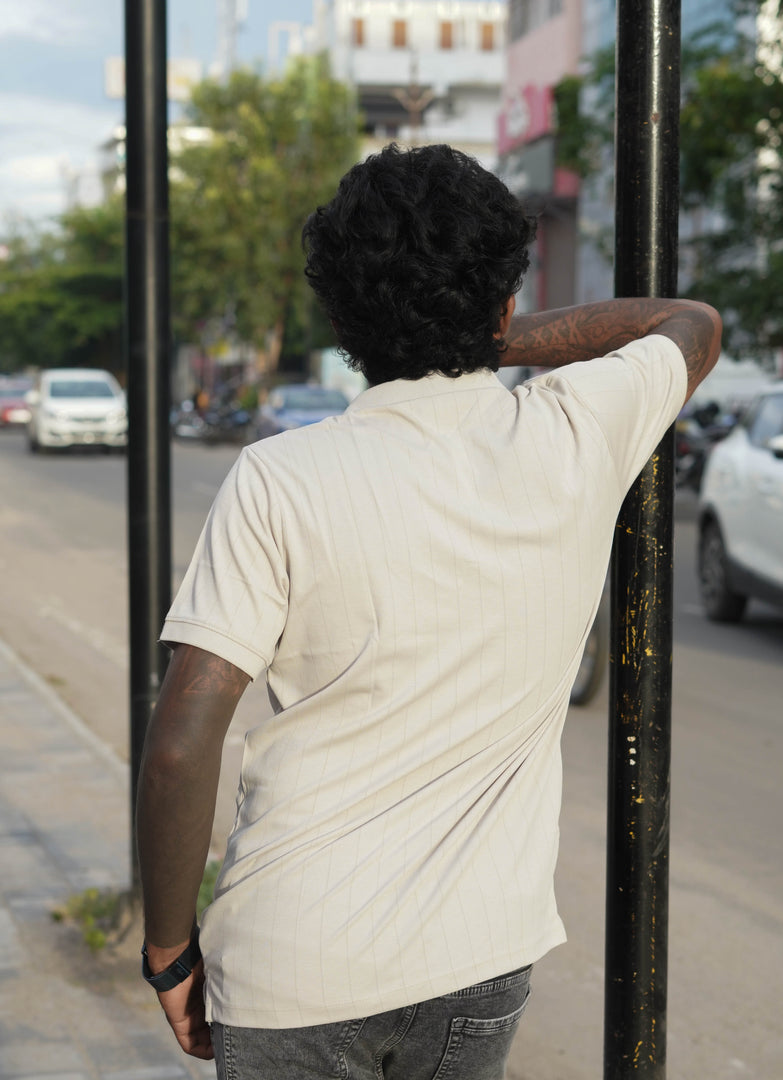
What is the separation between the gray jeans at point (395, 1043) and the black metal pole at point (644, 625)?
0.49m

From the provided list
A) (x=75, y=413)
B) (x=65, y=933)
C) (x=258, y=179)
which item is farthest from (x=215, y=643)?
(x=258, y=179)

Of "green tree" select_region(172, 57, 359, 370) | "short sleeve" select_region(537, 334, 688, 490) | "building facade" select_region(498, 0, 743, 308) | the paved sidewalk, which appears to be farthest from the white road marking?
"green tree" select_region(172, 57, 359, 370)

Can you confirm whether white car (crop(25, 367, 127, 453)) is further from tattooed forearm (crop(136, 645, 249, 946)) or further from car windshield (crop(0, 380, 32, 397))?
tattooed forearm (crop(136, 645, 249, 946))

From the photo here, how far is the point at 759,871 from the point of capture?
500cm

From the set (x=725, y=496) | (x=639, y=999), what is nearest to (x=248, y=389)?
(x=725, y=496)

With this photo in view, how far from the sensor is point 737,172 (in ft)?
61.8

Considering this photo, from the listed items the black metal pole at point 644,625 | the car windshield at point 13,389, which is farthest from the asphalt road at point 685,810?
the car windshield at point 13,389

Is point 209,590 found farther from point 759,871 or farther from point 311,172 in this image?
point 311,172

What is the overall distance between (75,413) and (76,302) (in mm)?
38817

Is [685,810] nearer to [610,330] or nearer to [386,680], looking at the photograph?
[610,330]

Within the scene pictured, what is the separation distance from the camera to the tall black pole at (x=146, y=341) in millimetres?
3955

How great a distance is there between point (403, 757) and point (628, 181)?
0.98 meters

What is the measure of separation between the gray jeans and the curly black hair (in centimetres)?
70

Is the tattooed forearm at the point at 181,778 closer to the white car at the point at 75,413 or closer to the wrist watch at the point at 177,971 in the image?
the wrist watch at the point at 177,971
